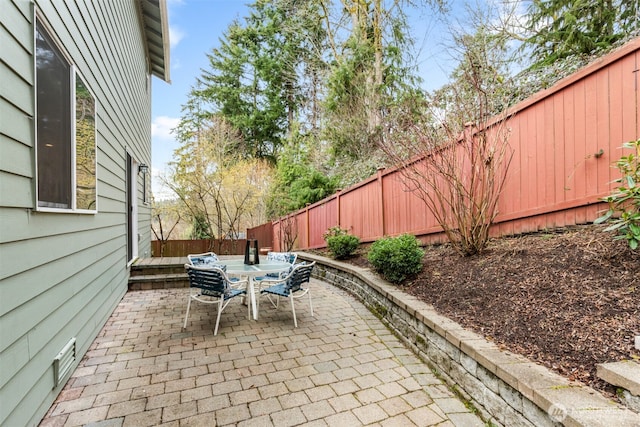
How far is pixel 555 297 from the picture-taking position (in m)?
2.33

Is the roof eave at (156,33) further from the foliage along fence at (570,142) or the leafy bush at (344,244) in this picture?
the foliage along fence at (570,142)

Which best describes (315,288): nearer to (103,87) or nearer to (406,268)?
(406,268)

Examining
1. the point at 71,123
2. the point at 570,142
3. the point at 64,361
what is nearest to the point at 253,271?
the point at 64,361

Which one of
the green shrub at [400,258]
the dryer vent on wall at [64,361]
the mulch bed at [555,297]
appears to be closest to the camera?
the mulch bed at [555,297]

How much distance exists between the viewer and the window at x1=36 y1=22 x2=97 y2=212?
2033 millimetres

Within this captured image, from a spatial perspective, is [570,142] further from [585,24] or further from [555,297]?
[585,24]

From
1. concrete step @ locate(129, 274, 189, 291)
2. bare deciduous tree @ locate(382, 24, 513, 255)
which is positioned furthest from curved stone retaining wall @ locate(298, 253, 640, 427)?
concrete step @ locate(129, 274, 189, 291)

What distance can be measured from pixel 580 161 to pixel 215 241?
945cm

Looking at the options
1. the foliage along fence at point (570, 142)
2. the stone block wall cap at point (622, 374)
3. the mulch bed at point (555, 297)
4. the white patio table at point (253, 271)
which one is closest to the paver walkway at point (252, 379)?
the white patio table at point (253, 271)

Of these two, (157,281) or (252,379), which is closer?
(252,379)

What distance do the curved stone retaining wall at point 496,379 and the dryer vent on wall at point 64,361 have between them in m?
2.80

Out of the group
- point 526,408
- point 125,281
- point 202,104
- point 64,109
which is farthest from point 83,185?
point 202,104

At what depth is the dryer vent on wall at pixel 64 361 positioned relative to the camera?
215 centimetres

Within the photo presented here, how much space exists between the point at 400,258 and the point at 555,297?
5.30 feet
